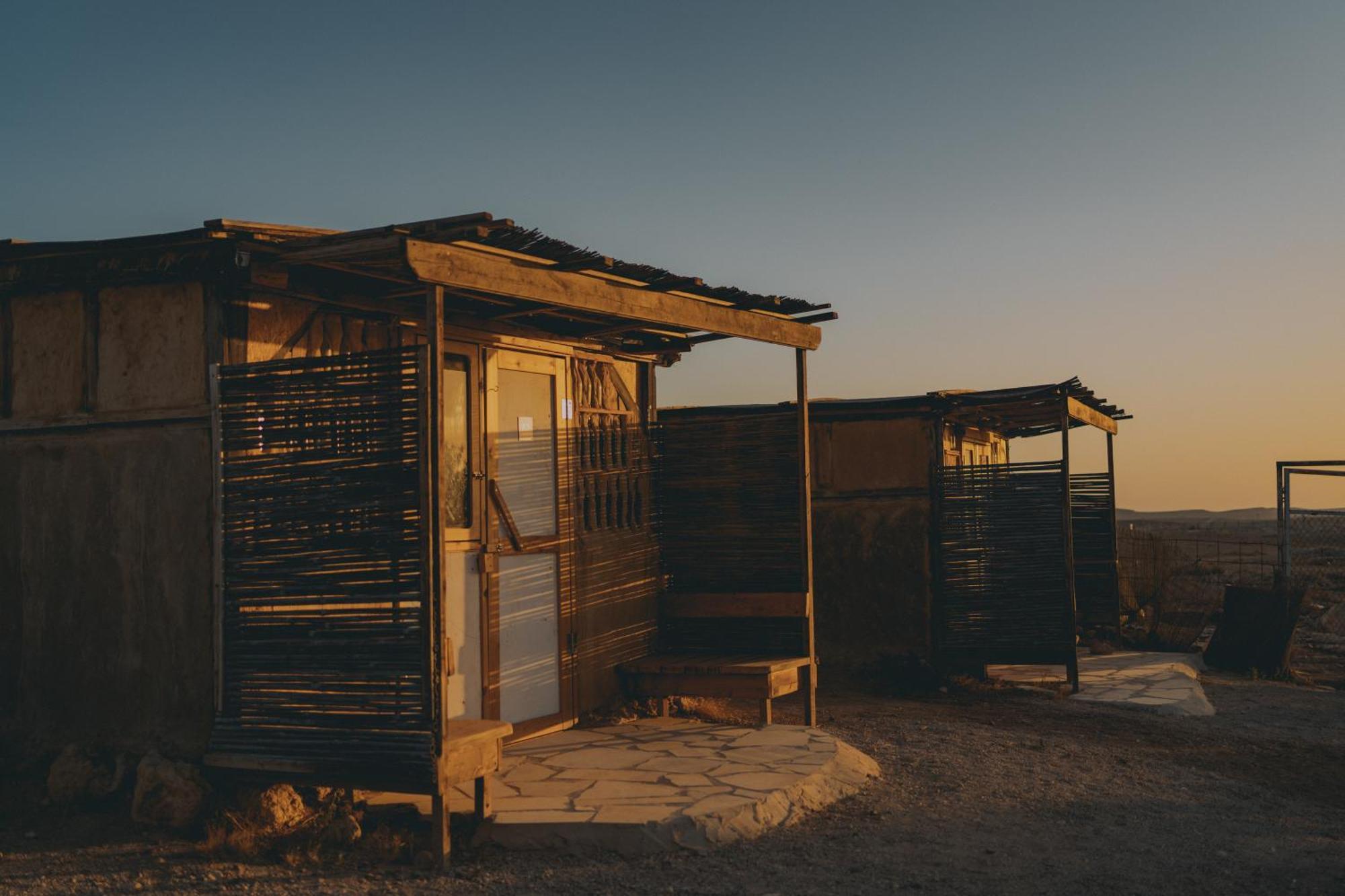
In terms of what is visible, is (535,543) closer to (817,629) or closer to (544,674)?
(544,674)

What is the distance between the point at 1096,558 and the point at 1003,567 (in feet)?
14.3

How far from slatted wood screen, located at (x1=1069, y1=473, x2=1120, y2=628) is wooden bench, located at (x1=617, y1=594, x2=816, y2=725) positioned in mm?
7923

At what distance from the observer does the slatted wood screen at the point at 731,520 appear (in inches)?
386

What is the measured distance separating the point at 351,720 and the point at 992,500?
27.0 feet

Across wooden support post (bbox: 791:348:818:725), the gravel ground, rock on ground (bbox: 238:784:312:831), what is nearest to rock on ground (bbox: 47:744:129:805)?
the gravel ground

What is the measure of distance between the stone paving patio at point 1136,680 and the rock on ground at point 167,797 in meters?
8.23

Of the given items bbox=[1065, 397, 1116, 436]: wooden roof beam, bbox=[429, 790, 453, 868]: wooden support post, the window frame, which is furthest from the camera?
bbox=[1065, 397, 1116, 436]: wooden roof beam

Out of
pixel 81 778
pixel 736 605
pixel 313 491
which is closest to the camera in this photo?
pixel 313 491

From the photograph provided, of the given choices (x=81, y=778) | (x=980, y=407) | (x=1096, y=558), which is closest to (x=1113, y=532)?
(x=1096, y=558)

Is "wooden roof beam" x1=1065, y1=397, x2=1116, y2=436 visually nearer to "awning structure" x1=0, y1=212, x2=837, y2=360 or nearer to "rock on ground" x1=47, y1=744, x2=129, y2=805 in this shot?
"awning structure" x1=0, y1=212, x2=837, y2=360

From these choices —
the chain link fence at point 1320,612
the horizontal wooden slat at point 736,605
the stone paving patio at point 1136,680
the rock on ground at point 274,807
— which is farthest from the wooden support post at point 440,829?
the chain link fence at point 1320,612

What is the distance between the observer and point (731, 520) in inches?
393

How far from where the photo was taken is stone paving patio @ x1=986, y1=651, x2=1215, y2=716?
36.9 feet

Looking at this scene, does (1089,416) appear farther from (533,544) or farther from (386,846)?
(386,846)
